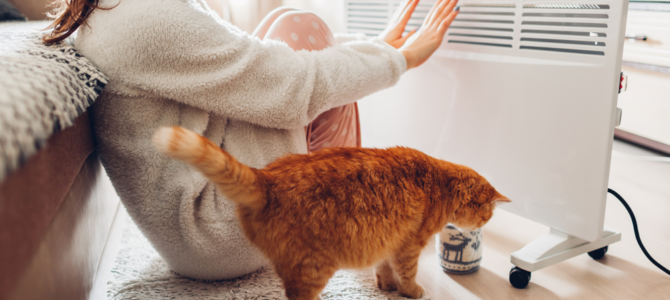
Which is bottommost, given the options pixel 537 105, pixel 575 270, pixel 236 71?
pixel 575 270

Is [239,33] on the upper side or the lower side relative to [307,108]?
upper

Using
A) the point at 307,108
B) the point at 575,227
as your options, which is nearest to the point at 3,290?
the point at 307,108

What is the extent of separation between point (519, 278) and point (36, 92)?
86 centimetres

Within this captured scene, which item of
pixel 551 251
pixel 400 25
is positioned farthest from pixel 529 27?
pixel 551 251

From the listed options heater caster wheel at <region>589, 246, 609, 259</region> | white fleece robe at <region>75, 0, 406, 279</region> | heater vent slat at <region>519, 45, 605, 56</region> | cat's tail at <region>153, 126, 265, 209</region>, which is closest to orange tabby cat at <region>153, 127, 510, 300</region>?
cat's tail at <region>153, 126, 265, 209</region>

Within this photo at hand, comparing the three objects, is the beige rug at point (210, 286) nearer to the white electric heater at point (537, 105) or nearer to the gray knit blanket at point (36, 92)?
the white electric heater at point (537, 105)

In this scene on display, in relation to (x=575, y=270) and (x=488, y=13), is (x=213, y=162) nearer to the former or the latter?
(x=488, y=13)

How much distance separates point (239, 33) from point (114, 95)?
0.70ft

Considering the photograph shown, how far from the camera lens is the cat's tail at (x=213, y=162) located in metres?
0.46

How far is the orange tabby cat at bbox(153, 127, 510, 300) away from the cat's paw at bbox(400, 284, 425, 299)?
0.40 ft

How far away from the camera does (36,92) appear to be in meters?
0.38

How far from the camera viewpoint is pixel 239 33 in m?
0.67

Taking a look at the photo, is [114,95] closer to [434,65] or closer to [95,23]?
[95,23]

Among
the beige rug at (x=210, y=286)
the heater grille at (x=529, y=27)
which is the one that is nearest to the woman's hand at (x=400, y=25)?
the heater grille at (x=529, y=27)
